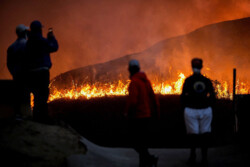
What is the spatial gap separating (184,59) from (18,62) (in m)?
22.4

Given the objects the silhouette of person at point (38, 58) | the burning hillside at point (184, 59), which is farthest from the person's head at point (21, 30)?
the burning hillside at point (184, 59)

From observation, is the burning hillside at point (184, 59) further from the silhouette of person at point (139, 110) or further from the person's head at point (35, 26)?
the silhouette of person at point (139, 110)

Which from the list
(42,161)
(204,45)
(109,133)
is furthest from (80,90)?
(204,45)

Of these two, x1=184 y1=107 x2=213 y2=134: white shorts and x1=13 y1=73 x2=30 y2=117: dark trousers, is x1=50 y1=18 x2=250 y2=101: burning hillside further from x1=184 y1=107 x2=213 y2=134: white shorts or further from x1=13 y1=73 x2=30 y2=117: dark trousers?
x1=184 y1=107 x2=213 y2=134: white shorts

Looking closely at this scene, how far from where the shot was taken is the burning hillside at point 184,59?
24031mm

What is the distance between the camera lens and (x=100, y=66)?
26.3m

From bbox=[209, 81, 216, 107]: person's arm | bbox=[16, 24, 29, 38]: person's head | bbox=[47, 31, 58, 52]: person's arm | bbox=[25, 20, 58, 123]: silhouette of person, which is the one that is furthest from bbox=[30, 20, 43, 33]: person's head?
bbox=[209, 81, 216, 107]: person's arm

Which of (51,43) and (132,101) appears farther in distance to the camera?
(51,43)

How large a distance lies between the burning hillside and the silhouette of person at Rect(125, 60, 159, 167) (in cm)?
1740

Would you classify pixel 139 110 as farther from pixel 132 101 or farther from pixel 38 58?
pixel 38 58

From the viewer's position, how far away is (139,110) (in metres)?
4.65

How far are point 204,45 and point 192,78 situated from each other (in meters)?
23.6

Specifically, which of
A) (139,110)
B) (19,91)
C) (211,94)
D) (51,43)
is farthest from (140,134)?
(19,91)

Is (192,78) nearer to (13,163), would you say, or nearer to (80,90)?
(13,163)
